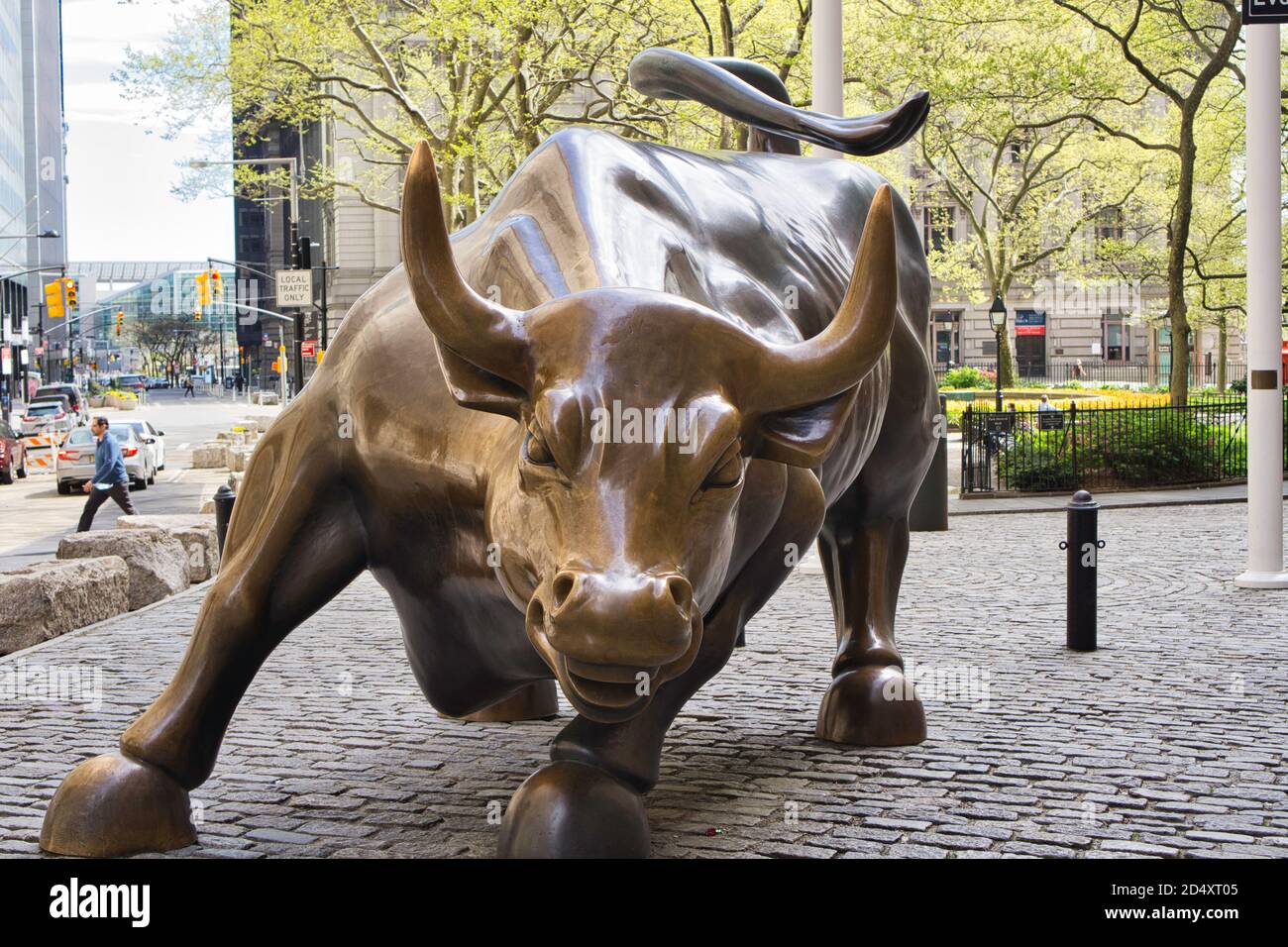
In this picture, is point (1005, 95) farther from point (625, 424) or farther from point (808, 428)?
point (625, 424)

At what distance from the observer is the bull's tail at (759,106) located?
695 cm

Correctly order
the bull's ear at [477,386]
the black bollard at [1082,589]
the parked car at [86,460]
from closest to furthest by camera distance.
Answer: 1. the bull's ear at [477,386]
2. the black bollard at [1082,589]
3. the parked car at [86,460]

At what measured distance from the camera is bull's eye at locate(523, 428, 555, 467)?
367cm

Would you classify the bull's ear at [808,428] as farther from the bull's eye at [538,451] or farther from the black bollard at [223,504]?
the black bollard at [223,504]

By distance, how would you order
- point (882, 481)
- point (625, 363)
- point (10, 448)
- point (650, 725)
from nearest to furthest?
point (625, 363), point (650, 725), point (882, 481), point (10, 448)

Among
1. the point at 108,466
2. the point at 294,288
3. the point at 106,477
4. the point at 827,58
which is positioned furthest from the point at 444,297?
the point at 294,288

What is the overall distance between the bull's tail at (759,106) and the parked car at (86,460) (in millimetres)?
21343

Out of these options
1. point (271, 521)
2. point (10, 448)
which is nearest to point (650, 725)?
point (271, 521)

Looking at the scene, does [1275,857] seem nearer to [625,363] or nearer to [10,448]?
[625,363]

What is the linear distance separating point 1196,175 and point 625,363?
40.3 meters

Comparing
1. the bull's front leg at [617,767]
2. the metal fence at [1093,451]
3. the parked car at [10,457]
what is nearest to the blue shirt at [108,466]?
the metal fence at [1093,451]

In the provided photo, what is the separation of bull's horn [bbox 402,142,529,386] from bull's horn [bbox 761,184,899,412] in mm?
673
